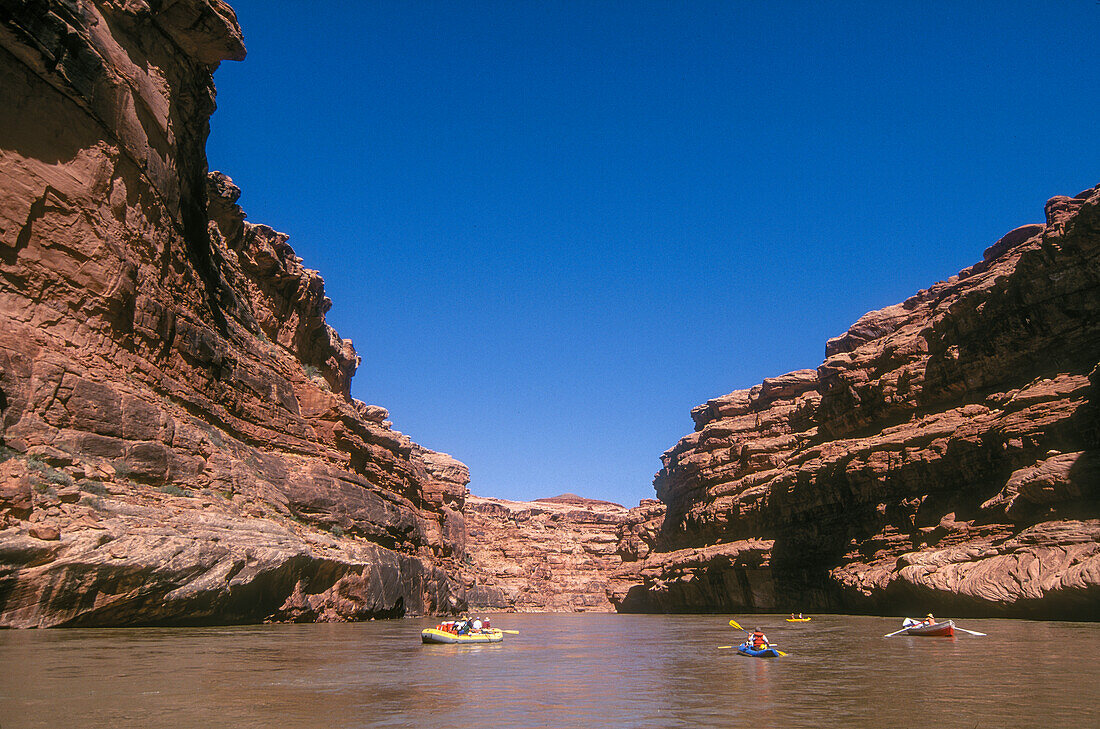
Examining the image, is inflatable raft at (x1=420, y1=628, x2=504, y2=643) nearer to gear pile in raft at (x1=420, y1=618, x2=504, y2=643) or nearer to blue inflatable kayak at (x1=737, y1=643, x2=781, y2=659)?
gear pile in raft at (x1=420, y1=618, x2=504, y2=643)

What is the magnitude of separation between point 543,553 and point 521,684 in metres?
112

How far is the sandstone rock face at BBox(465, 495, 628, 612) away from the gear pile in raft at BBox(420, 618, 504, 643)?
67107 millimetres

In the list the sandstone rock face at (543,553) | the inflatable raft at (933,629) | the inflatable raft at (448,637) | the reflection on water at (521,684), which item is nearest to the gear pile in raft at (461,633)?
the inflatable raft at (448,637)

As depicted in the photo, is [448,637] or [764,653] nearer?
[764,653]

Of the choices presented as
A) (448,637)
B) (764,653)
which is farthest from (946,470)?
(448,637)

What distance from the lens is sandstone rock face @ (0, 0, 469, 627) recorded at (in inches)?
818

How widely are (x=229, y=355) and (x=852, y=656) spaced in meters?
31.2

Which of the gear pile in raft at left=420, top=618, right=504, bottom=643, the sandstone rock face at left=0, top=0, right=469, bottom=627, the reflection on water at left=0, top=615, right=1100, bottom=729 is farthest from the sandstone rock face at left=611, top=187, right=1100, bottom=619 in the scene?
the sandstone rock face at left=0, top=0, right=469, bottom=627

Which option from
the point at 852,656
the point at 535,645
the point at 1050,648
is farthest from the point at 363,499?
the point at 1050,648

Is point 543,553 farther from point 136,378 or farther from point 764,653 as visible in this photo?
point 764,653

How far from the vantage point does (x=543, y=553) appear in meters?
123

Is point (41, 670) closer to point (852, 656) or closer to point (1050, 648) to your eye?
point (852, 656)

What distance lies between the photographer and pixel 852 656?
19922 millimetres

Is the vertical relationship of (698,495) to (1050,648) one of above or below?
above
